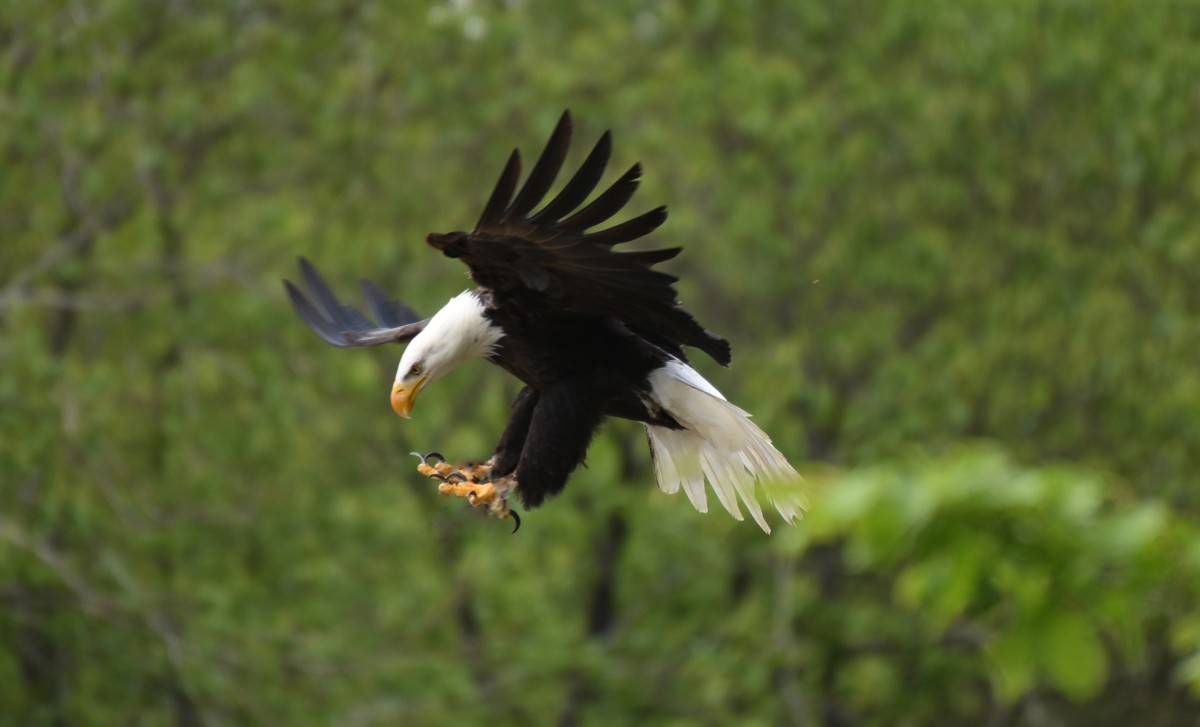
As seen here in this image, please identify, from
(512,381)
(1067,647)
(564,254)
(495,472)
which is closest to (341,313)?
(495,472)

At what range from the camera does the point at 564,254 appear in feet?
11.5

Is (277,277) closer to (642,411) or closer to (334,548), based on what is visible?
(334,548)

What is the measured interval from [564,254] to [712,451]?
1114mm

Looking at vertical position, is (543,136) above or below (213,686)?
above

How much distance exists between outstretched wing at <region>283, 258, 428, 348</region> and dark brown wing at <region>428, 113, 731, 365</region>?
96 centimetres

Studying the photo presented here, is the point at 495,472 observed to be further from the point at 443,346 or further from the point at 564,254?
the point at 564,254

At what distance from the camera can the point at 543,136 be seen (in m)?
13.4

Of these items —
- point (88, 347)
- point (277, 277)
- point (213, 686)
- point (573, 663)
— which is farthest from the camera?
point (573, 663)

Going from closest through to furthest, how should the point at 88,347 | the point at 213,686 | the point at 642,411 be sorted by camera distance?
the point at 642,411 → the point at 213,686 → the point at 88,347

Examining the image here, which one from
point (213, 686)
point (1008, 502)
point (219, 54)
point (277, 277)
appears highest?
point (219, 54)

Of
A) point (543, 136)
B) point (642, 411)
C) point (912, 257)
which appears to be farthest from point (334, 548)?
point (642, 411)

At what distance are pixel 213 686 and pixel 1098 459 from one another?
24.7 feet

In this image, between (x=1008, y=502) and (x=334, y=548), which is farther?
(x=334, y=548)

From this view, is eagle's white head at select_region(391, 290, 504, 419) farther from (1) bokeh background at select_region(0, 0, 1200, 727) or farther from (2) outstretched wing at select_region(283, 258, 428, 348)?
(1) bokeh background at select_region(0, 0, 1200, 727)
